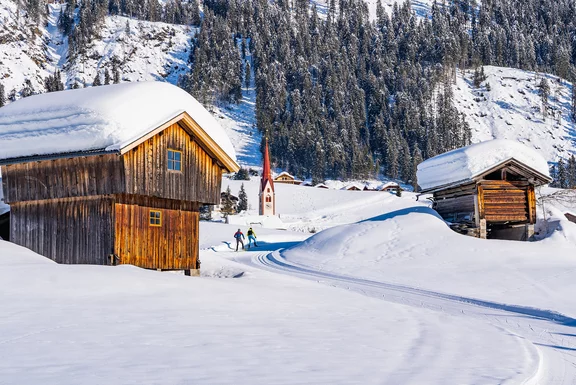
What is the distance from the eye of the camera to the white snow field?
680cm

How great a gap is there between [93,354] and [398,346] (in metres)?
4.26

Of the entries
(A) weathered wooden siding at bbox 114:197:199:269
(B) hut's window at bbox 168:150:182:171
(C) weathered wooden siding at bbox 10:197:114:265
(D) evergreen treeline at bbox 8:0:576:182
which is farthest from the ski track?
(D) evergreen treeline at bbox 8:0:576:182

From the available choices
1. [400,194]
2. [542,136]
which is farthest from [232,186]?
[542,136]

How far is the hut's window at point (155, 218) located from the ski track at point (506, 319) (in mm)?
5465

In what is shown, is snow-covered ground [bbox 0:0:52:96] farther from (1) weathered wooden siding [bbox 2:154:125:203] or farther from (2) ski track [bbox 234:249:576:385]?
(2) ski track [bbox 234:249:576:385]

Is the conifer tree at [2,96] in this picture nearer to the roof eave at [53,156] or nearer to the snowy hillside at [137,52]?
the snowy hillside at [137,52]

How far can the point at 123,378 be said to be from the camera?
6.06 meters

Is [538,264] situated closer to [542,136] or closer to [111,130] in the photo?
[111,130]

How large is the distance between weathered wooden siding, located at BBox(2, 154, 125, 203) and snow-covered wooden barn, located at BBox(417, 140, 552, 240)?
16.9 metres

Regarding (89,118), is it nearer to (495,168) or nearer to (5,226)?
Answer: (5,226)

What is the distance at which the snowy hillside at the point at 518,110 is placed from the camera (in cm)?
13200

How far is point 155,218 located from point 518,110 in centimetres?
13593

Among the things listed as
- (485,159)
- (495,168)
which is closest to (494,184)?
(495,168)

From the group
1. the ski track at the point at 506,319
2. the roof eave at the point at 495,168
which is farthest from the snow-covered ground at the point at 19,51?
the ski track at the point at 506,319
